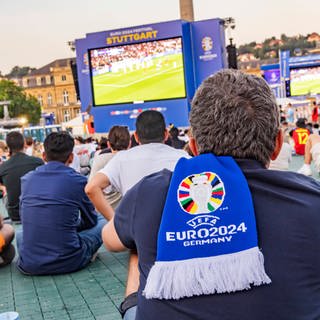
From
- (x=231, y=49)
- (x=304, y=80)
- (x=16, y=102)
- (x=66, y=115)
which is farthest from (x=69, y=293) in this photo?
(x=66, y=115)

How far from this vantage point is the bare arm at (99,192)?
3.97 m

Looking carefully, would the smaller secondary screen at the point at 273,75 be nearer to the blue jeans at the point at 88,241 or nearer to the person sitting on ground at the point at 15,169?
the person sitting on ground at the point at 15,169

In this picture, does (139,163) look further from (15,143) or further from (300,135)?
(300,135)

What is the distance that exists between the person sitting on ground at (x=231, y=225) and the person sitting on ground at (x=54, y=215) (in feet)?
9.75

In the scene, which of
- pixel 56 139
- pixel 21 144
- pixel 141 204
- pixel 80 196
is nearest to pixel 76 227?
pixel 80 196

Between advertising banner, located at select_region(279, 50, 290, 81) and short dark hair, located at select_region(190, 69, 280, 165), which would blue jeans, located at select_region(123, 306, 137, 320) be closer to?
short dark hair, located at select_region(190, 69, 280, 165)

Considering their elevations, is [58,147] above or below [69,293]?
above

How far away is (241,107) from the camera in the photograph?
5.04 ft

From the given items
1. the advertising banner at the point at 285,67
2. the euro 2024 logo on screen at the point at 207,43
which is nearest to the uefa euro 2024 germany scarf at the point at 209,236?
the euro 2024 logo on screen at the point at 207,43

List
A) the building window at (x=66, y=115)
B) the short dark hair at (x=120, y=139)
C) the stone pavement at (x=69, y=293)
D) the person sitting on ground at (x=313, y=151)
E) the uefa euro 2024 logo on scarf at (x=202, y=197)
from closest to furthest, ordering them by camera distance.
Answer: the uefa euro 2024 logo on scarf at (x=202, y=197), the stone pavement at (x=69, y=293), the short dark hair at (x=120, y=139), the person sitting on ground at (x=313, y=151), the building window at (x=66, y=115)

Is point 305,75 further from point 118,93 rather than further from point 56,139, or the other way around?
point 56,139

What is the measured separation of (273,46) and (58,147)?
5483 inches

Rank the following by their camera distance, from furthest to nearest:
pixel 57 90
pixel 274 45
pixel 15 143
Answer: pixel 274 45 < pixel 57 90 < pixel 15 143

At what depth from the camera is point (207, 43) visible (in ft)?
72.7
